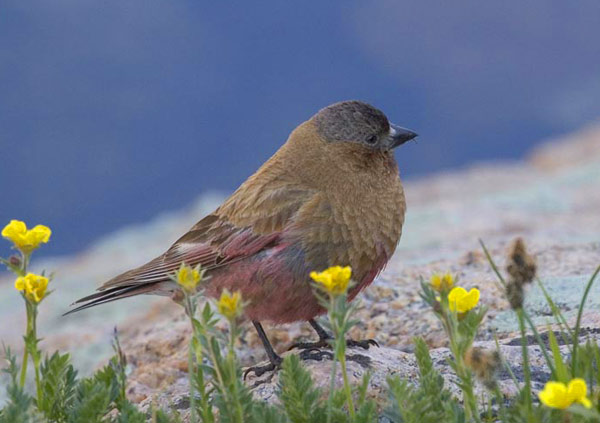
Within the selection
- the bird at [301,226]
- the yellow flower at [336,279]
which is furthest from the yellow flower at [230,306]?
the bird at [301,226]

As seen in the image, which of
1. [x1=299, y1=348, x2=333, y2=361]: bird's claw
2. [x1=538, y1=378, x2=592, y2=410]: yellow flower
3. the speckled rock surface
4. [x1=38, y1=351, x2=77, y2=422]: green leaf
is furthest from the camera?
the speckled rock surface

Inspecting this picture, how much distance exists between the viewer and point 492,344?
4.13 m

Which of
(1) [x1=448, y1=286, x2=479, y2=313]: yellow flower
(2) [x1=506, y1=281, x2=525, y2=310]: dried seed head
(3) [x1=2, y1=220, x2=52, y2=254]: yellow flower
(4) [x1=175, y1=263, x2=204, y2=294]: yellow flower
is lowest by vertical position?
(2) [x1=506, y1=281, x2=525, y2=310]: dried seed head

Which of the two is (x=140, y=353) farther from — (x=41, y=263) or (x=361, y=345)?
(x=41, y=263)

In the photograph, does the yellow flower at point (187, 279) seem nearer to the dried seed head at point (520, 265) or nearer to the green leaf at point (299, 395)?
the green leaf at point (299, 395)

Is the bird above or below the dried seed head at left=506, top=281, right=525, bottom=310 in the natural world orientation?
above

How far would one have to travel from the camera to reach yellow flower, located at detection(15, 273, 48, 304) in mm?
2639

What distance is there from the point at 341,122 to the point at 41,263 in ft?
23.9

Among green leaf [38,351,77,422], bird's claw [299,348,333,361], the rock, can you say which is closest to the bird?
bird's claw [299,348,333,361]

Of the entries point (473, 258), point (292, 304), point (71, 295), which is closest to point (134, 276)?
point (292, 304)

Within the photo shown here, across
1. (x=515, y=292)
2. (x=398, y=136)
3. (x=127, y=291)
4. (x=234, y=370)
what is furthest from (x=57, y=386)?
(x=398, y=136)

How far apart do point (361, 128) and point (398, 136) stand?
0.63 feet

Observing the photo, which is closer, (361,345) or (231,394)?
(231,394)

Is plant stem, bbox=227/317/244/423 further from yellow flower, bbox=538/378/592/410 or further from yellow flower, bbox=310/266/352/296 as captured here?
yellow flower, bbox=538/378/592/410
